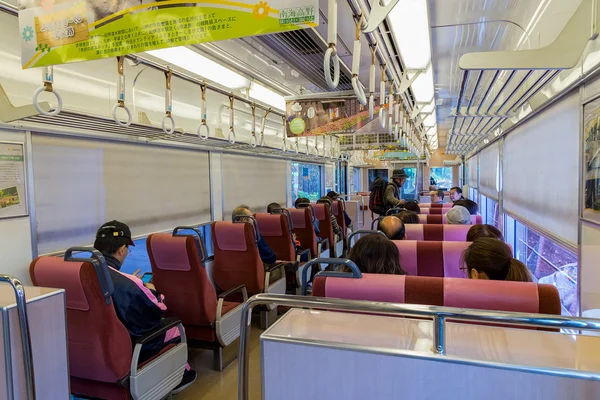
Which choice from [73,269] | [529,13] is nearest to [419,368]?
[73,269]

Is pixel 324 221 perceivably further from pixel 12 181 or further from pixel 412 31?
pixel 12 181

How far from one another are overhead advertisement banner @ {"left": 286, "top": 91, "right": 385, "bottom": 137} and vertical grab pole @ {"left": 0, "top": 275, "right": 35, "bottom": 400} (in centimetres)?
360

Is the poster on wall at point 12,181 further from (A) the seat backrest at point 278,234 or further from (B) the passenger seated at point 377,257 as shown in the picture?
(A) the seat backrest at point 278,234

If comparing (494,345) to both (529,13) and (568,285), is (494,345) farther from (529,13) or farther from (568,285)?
(529,13)

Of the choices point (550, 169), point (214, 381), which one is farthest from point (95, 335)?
point (550, 169)

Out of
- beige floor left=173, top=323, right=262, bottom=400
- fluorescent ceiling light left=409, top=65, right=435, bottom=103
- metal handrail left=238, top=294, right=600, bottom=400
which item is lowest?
beige floor left=173, top=323, right=262, bottom=400

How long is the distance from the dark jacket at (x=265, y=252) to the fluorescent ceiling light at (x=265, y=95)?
213 cm

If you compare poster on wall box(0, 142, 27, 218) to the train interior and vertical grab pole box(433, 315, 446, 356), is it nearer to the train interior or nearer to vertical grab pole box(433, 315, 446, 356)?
the train interior

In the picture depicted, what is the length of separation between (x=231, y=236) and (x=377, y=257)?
1.70m

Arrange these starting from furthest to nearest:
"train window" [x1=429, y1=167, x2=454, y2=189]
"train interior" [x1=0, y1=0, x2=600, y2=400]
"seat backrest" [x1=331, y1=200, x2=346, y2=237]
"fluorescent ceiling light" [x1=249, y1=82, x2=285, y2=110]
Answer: "train window" [x1=429, y1=167, x2=454, y2=189]
"seat backrest" [x1=331, y1=200, x2=346, y2=237]
"fluorescent ceiling light" [x1=249, y1=82, x2=285, y2=110]
"train interior" [x1=0, y1=0, x2=600, y2=400]

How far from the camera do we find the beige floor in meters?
2.57

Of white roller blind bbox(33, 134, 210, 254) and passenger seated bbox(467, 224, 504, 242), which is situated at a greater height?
white roller blind bbox(33, 134, 210, 254)

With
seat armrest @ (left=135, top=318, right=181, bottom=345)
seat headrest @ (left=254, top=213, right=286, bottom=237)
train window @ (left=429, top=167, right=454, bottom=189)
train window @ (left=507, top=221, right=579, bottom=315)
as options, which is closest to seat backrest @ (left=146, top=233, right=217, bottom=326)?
seat armrest @ (left=135, top=318, right=181, bottom=345)

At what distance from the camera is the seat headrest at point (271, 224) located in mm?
4320
